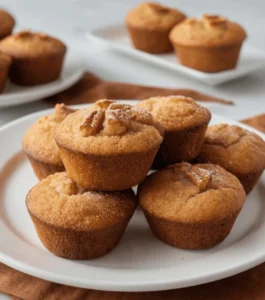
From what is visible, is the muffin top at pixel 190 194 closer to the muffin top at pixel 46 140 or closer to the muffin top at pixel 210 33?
the muffin top at pixel 46 140

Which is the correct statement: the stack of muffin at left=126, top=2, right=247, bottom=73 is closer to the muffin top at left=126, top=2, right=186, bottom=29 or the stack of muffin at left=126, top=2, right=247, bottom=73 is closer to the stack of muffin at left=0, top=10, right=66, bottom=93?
the muffin top at left=126, top=2, right=186, bottom=29

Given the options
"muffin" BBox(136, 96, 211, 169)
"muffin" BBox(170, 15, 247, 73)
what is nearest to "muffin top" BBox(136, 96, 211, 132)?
"muffin" BBox(136, 96, 211, 169)

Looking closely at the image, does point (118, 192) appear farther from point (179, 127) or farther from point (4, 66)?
point (4, 66)

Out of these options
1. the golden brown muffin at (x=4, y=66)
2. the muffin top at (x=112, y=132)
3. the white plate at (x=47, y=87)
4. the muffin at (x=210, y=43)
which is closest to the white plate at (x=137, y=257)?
the muffin top at (x=112, y=132)

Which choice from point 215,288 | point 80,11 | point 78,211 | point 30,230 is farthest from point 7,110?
point 80,11

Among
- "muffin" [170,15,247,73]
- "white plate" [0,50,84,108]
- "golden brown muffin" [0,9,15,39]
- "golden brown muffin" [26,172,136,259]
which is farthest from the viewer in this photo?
"golden brown muffin" [0,9,15,39]

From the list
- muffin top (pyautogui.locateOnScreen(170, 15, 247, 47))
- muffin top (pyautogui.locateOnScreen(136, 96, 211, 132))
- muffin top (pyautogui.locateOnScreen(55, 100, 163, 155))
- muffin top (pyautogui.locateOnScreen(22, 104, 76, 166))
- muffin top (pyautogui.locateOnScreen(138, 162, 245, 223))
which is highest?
muffin top (pyautogui.locateOnScreen(55, 100, 163, 155))

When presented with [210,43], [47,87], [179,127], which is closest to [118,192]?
[179,127]

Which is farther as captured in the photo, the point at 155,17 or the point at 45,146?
the point at 155,17

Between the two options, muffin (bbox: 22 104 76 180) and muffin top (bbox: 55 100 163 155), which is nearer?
muffin top (bbox: 55 100 163 155)
